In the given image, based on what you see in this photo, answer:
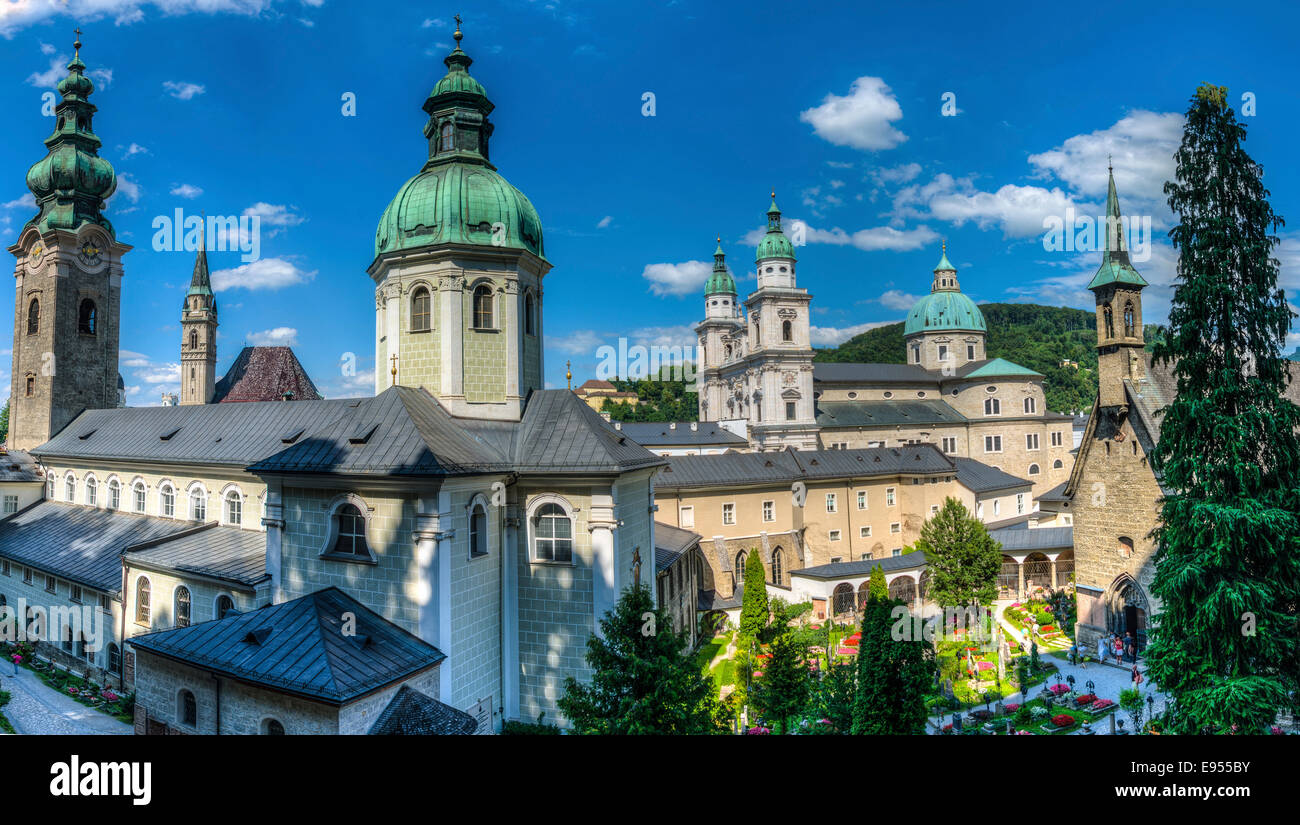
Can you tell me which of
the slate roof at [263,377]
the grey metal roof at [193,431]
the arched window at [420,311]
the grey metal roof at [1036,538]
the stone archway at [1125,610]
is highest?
the slate roof at [263,377]

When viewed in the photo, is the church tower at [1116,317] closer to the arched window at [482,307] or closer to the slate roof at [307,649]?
the arched window at [482,307]

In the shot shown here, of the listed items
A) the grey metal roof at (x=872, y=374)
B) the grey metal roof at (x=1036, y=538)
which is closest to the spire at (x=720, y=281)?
the grey metal roof at (x=872, y=374)

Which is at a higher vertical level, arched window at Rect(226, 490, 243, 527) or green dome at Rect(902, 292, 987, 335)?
green dome at Rect(902, 292, 987, 335)

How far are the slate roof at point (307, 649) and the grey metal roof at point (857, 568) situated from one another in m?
22.3

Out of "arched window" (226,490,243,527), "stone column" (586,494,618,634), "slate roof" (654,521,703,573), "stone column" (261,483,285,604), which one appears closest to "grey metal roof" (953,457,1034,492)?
"slate roof" (654,521,703,573)

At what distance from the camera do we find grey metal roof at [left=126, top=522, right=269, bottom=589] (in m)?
18.4

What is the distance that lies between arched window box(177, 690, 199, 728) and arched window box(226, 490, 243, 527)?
34.7 feet

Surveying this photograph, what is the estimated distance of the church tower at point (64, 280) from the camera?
3173 cm

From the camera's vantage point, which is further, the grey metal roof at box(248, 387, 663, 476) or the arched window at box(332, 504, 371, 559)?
the arched window at box(332, 504, 371, 559)

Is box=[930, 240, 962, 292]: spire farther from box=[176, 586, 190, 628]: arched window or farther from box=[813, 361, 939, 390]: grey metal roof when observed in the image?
box=[176, 586, 190, 628]: arched window
